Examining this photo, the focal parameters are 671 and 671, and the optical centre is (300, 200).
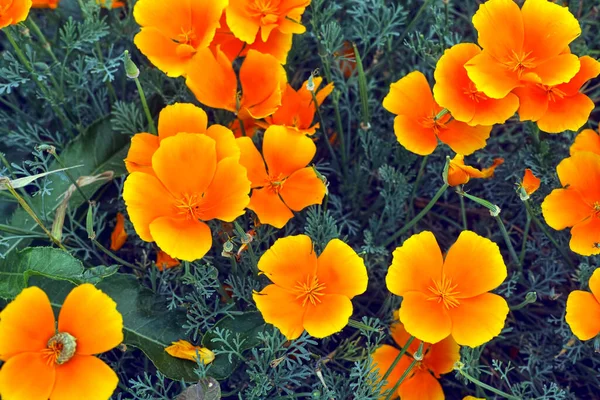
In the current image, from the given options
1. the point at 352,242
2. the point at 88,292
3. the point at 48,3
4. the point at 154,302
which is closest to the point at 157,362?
the point at 154,302

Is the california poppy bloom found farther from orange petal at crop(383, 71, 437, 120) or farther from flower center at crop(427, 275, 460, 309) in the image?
flower center at crop(427, 275, 460, 309)

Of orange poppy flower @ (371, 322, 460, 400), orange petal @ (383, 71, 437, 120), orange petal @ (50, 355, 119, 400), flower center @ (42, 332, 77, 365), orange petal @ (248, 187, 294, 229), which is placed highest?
orange petal @ (383, 71, 437, 120)

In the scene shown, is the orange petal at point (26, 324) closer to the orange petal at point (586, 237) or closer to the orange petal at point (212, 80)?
the orange petal at point (212, 80)

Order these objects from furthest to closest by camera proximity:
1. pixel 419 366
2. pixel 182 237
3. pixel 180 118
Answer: pixel 419 366
pixel 180 118
pixel 182 237

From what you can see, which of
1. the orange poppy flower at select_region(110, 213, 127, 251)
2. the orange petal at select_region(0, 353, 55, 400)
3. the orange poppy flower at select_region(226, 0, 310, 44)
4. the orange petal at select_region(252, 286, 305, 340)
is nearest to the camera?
the orange petal at select_region(0, 353, 55, 400)

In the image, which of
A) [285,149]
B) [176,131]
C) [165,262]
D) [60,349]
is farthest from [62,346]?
[285,149]

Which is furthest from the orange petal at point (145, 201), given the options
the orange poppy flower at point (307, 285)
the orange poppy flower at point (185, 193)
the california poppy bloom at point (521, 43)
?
the california poppy bloom at point (521, 43)

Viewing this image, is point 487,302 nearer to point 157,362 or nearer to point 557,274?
point 557,274

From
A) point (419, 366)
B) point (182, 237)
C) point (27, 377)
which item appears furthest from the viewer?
point (419, 366)

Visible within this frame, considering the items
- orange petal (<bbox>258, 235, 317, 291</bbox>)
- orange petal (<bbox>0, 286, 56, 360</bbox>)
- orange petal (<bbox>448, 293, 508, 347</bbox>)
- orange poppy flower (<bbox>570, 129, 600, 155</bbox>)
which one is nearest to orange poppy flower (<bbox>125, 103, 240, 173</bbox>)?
orange petal (<bbox>258, 235, 317, 291</bbox>)

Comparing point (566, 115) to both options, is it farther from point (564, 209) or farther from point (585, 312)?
point (585, 312)
